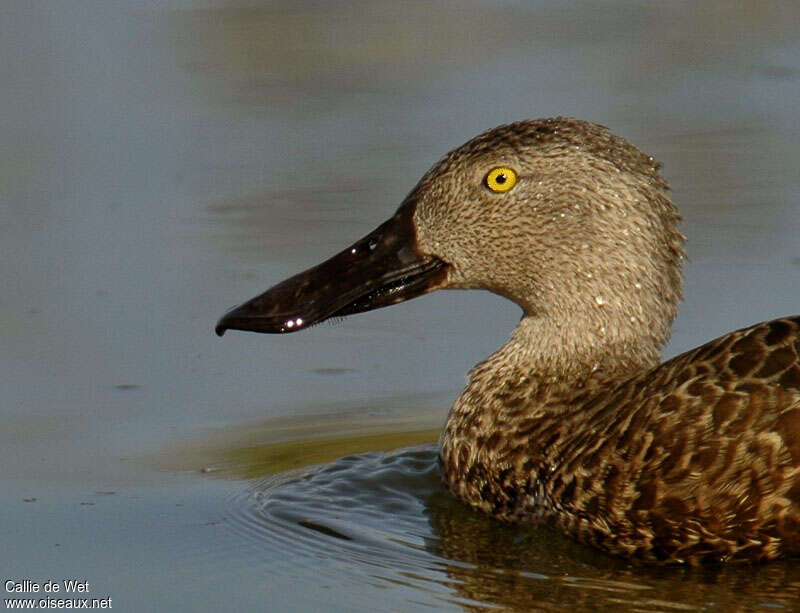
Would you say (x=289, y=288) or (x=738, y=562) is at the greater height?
(x=289, y=288)

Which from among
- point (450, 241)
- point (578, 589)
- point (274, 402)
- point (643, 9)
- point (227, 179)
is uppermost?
point (643, 9)

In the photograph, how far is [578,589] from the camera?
686 centimetres

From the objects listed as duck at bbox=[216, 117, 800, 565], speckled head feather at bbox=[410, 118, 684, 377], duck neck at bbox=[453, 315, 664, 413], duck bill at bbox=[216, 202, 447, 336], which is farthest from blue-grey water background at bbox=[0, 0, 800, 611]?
speckled head feather at bbox=[410, 118, 684, 377]

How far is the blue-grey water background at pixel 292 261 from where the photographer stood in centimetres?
720

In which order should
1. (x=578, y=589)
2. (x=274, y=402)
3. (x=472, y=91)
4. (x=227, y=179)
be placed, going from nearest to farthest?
(x=578, y=589) < (x=274, y=402) < (x=227, y=179) < (x=472, y=91)

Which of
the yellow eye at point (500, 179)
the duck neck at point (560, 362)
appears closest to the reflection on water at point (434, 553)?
the duck neck at point (560, 362)

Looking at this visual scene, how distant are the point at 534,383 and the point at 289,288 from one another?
1.10m

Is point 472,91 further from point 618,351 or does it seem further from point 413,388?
point 618,351

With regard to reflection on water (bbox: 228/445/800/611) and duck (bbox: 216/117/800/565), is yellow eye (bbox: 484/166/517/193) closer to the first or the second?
duck (bbox: 216/117/800/565)

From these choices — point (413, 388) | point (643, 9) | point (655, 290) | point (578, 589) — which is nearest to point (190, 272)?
point (413, 388)

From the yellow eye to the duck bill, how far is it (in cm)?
35

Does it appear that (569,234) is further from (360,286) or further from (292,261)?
(292,261)

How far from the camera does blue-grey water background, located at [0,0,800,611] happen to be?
720cm

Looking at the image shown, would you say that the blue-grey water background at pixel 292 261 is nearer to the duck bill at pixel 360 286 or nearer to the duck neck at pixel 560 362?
the duck neck at pixel 560 362
